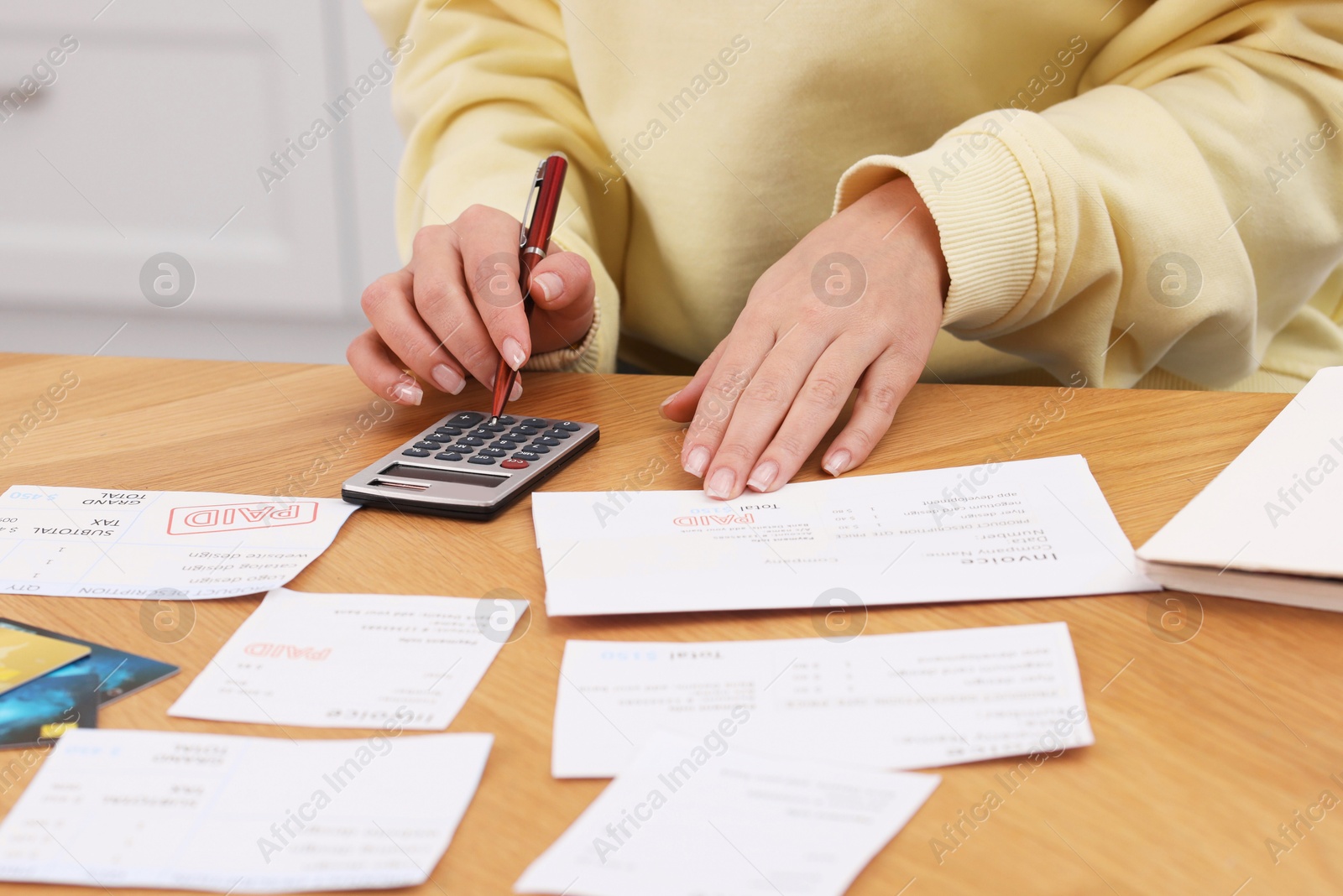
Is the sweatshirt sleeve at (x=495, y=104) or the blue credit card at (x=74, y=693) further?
the sweatshirt sleeve at (x=495, y=104)

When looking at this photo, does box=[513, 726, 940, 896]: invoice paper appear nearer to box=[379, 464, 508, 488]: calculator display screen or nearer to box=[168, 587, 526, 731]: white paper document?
box=[168, 587, 526, 731]: white paper document

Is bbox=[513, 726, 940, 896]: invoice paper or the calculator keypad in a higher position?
bbox=[513, 726, 940, 896]: invoice paper

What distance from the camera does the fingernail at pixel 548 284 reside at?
2.03ft

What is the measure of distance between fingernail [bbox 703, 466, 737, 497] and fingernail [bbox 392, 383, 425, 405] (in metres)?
0.22

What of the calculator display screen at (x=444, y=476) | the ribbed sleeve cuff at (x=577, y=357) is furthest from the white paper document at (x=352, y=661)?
the ribbed sleeve cuff at (x=577, y=357)

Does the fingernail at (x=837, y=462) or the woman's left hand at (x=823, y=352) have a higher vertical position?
the woman's left hand at (x=823, y=352)

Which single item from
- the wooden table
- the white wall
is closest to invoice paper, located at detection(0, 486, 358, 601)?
the wooden table

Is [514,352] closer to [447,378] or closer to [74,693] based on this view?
[447,378]

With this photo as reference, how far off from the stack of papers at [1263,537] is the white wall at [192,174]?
6.35ft

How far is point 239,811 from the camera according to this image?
29 centimetres

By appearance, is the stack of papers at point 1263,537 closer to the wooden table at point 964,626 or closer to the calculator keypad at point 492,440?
the wooden table at point 964,626

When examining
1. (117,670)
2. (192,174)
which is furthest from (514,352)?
(192,174)

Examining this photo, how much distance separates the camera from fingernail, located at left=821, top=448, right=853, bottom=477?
0.52 meters

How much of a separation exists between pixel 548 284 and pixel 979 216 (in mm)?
269
